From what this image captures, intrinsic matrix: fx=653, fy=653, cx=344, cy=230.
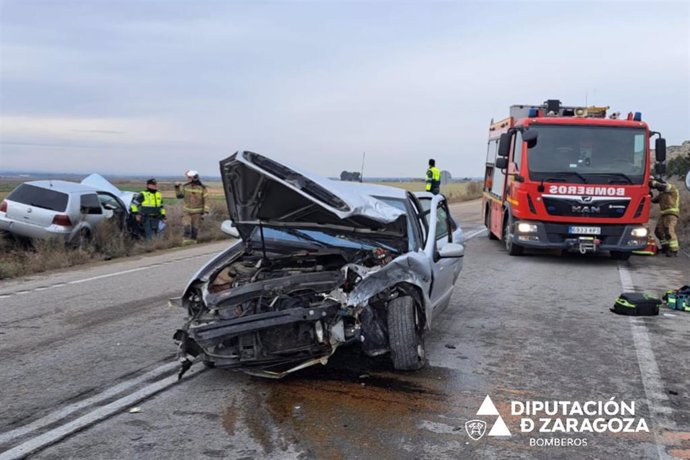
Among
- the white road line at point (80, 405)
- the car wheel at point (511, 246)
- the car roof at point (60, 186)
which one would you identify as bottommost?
the white road line at point (80, 405)

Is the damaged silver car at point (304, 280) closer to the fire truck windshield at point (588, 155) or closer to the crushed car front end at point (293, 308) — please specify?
the crushed car front end at point (293, 308)

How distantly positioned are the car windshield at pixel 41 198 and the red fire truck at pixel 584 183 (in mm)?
9323

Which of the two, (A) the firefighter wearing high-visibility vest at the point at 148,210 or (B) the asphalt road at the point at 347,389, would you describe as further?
(A) the firefighter wearing high-visibility vest at the point at 148,210

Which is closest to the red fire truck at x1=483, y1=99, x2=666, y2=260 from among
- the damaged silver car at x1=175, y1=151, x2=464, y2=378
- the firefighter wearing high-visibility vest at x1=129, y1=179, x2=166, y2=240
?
the damaged silver car at x1=175, y1=151, x2=464, y2=378

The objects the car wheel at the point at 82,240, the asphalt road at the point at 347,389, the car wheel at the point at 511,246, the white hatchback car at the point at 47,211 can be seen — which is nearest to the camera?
the asphalt road at the point at 347,389

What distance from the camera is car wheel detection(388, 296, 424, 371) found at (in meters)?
5.07

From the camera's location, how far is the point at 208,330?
475cm

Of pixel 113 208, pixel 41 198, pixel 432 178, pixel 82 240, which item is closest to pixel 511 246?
pixel 82 240

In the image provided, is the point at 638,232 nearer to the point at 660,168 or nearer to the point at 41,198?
the point at 660,168

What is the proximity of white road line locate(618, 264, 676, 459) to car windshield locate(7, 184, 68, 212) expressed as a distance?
11230 mm

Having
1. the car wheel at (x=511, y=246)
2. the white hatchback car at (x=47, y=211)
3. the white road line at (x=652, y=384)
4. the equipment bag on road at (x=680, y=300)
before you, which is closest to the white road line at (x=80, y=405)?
the white road line at (x=652, y=384)

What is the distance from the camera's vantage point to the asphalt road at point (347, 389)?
4.00 metres

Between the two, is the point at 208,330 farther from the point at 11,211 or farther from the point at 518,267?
the point at 11,211

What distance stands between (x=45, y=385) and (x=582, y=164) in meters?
9.94
